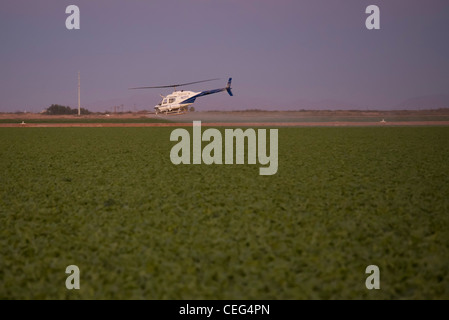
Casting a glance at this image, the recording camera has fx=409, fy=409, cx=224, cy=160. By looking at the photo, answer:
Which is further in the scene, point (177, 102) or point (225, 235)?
point (177, 102)

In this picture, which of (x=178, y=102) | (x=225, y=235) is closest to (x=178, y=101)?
(x=178, y=102)

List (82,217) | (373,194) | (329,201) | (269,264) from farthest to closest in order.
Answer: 1. (373,194)
2. (329,201)
3. (82,217)
4. (269,264)

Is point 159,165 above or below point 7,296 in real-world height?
above

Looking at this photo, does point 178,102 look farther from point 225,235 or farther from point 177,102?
point 225,235

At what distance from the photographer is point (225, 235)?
255 inches

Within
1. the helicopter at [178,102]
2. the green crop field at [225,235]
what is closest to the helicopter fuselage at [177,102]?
the helicopter at [178,102]

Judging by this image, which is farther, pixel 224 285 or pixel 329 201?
pixel 329 201

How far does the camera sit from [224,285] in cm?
475

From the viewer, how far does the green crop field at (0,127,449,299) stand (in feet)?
15.7

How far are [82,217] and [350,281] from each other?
504cm

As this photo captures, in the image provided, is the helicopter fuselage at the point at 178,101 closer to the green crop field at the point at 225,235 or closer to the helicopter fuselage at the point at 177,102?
the helicopter fuselage at the point at 177,102
